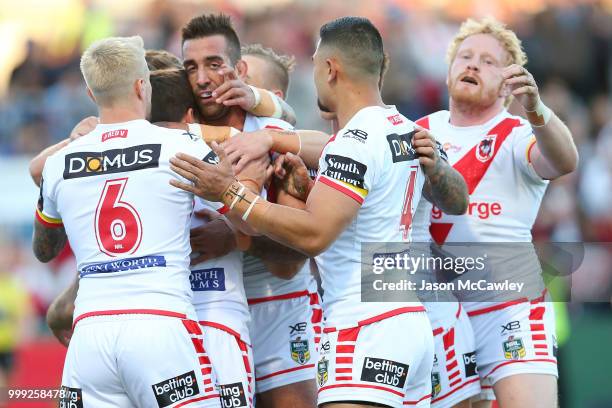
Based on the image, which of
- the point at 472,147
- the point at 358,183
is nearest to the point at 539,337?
the point at 472,147

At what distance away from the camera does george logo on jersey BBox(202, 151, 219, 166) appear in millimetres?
6541

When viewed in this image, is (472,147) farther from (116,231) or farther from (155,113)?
(116,231)

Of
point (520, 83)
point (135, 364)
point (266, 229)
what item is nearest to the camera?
point (135, 364)

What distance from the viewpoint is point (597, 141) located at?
16.1m

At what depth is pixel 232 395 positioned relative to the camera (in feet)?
22.6

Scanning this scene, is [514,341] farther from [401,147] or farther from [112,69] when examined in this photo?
[112,69]

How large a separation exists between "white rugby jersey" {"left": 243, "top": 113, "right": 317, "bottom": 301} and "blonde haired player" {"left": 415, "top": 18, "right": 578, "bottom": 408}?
3.57 feet

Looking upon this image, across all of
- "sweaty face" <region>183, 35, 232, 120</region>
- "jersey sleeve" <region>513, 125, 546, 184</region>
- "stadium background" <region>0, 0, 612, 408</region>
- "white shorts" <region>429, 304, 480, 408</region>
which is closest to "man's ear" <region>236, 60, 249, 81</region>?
"sweaty face" <region>183, 35, 232, 120</region>

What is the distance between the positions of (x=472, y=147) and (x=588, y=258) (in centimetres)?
463

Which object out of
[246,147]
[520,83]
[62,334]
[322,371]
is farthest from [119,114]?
[520,83]

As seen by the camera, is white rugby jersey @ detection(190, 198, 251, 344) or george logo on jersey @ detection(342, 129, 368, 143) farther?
white rugby jersey @ detection(190, 198, 251, 344)

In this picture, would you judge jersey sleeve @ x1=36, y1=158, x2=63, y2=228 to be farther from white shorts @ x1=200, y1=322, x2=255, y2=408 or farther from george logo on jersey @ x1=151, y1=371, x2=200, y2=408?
george logo on jersey @ x1=151, y1=371, x2=200, y2=408

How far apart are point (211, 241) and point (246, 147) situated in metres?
0.64

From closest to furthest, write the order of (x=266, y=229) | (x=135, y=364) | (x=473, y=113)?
(x=135, y=364), (x=266, y=229), (x=473, y=113)
